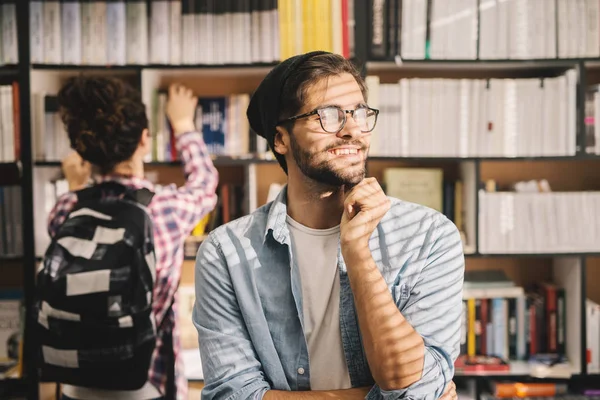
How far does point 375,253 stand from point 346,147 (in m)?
0.24

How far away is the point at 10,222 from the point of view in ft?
8.18

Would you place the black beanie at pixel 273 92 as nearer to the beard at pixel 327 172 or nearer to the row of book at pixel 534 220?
the beard at pixel 327 172

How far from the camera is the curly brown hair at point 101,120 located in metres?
1.79

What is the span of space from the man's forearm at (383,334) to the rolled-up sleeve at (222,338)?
0.25m

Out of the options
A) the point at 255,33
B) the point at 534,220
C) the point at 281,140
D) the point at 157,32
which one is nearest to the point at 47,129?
the point at 157,32

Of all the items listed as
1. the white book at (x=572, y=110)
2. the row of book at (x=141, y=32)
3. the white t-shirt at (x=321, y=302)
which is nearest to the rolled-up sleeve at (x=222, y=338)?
the white t-shirt at (x=321, y=302)

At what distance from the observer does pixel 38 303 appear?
67.9 inches

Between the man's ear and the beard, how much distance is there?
0.06 metres

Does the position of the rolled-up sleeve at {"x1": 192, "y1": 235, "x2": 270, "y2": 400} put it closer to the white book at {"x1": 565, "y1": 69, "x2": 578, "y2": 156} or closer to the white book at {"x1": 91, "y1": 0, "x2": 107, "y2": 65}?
the white book at {"x1": 91, "y1": 0, "x2": 107, "y2": 65}

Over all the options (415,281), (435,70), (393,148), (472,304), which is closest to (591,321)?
(472,304)

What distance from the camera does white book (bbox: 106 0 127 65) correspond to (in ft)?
7.91

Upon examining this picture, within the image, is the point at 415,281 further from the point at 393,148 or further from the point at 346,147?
the point at 393,148

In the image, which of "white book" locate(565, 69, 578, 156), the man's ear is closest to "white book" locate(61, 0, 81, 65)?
the man's ear

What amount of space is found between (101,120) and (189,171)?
425 mm
